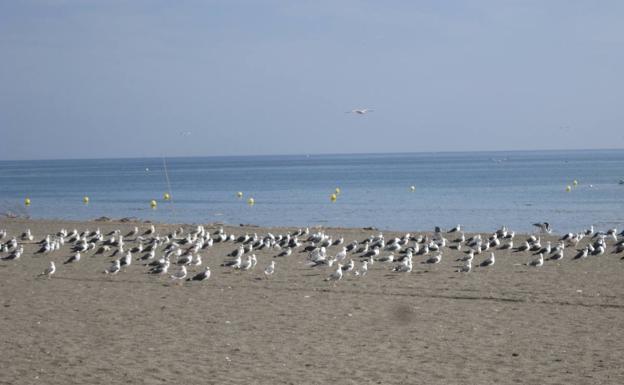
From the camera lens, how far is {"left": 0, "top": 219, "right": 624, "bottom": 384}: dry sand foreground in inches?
455

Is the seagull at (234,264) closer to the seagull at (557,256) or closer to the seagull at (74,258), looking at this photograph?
the seagull at (74,258)

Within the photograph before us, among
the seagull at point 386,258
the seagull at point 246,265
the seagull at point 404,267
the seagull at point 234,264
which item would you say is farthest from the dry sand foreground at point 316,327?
the seagull at point 386,258

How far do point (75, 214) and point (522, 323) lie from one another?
146 feet

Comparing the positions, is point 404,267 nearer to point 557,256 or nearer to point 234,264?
point 234,264

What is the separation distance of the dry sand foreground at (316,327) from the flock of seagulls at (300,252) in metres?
0.49

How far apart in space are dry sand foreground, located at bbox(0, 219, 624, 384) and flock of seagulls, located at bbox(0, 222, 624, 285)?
491 millimetres

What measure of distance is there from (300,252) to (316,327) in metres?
13.2

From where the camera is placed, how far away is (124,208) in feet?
204

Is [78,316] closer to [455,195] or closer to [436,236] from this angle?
[436,236]

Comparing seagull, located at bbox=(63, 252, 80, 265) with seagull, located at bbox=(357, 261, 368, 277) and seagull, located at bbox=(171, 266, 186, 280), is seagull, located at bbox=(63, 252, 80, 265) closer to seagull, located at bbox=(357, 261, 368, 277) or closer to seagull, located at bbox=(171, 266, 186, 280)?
seagull, located at bbox=(171, 266, 186, 280)

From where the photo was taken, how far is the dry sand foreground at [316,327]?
37.9 feet

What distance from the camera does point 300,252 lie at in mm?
27953

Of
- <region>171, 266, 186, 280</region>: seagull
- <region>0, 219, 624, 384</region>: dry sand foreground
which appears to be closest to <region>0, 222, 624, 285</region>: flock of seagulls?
<region>171, 266, 186, 280</region>: seagull

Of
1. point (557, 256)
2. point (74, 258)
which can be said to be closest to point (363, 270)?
point (557, 256)
